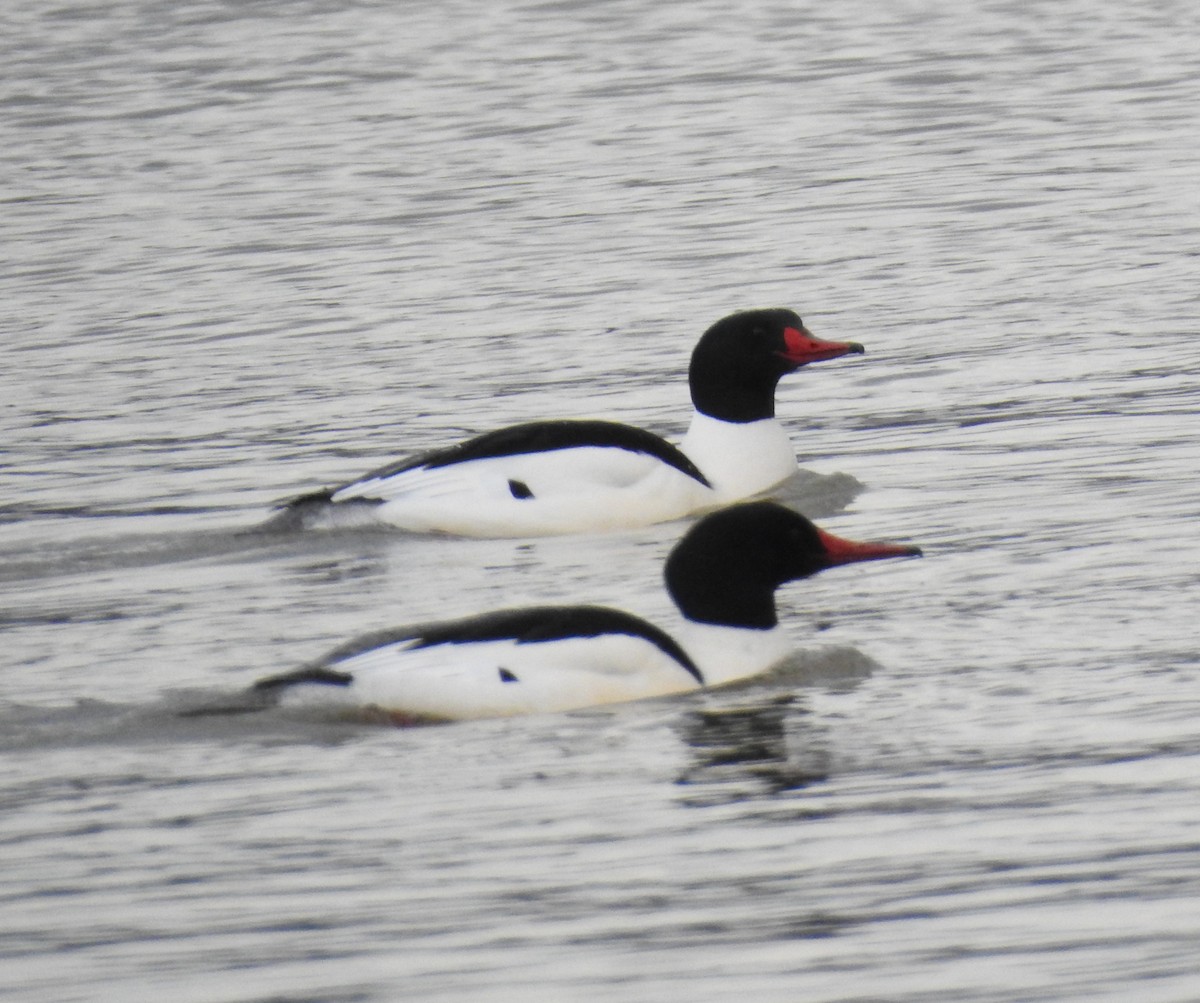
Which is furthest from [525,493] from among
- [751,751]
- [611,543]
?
[751,751]

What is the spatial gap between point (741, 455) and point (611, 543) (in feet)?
3.72

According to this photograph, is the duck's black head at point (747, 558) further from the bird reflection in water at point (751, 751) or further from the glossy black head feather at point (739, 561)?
the bird reflection in water at point (751, 751)

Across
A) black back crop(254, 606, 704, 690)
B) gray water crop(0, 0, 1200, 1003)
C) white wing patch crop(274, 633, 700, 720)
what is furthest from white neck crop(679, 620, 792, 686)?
white wing patch crop(274, 633, 700, 720)

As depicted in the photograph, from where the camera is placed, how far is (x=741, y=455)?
12906 millimetres

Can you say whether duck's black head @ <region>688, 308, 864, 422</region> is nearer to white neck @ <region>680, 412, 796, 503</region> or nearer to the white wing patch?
white neck @ <region>680, 412, 796, 503</region>

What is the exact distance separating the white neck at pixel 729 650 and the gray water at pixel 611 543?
0.14 metres

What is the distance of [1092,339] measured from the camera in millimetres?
15305

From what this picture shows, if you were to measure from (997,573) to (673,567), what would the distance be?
5.73ft

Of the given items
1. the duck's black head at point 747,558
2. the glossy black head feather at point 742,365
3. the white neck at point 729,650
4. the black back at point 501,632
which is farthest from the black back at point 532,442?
the black back at point 501,632

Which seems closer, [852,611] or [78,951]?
[78,951]

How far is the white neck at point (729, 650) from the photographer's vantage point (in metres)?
9.33

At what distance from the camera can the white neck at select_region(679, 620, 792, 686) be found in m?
9.33

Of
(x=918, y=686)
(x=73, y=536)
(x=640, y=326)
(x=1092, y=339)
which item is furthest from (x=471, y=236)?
(x=918, y=686)

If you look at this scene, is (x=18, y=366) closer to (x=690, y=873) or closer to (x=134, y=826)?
(x=134, y=826)
